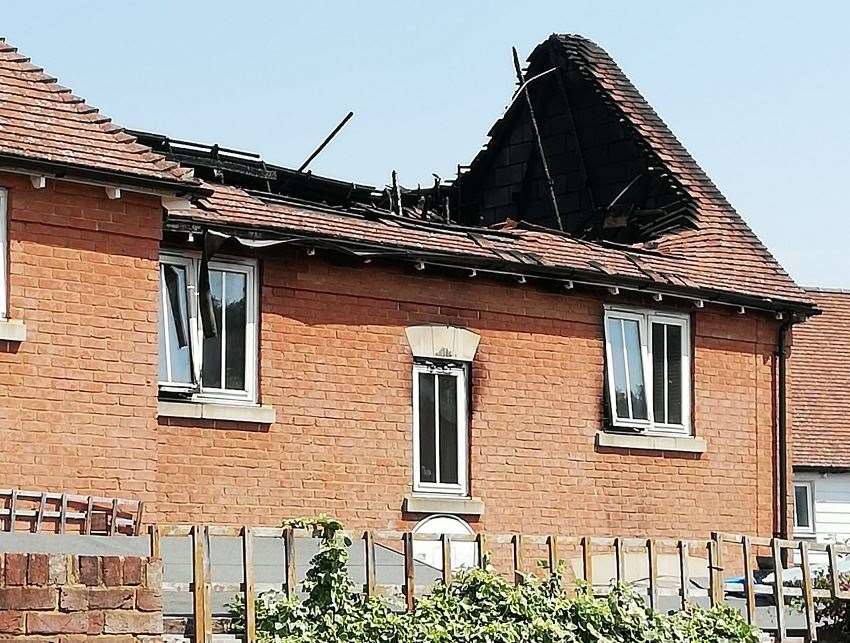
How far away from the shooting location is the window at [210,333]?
1683 cm

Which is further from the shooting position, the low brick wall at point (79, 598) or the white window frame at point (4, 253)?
the white window frame at point (4, 253)

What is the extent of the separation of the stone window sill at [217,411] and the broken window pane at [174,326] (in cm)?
28

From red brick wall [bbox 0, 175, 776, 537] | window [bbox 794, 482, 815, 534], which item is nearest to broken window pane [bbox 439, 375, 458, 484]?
red brick wall [bbox 0, 175, 776, 537]

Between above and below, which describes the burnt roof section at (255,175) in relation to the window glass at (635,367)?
above

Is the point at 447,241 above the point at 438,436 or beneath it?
above

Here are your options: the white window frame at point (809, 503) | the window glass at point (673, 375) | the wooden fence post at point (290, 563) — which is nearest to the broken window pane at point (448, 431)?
the window glass at point (673, 375)

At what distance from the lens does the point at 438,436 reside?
1853cm

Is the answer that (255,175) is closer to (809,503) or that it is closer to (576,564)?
(576,564)

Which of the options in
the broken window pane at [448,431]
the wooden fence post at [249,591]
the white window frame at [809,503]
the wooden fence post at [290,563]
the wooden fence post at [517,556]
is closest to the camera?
the wooden fence post at [249,591]

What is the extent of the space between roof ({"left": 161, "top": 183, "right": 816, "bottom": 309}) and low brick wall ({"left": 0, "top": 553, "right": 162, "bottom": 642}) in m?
5.64

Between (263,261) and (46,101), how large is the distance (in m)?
2.75

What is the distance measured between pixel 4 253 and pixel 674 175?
1112 centimetres

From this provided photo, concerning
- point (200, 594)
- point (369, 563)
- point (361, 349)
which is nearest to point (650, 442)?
point (361, 349)

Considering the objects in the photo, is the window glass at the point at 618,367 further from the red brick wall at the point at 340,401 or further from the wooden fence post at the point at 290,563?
the wooden fence post at the point at 290,563
